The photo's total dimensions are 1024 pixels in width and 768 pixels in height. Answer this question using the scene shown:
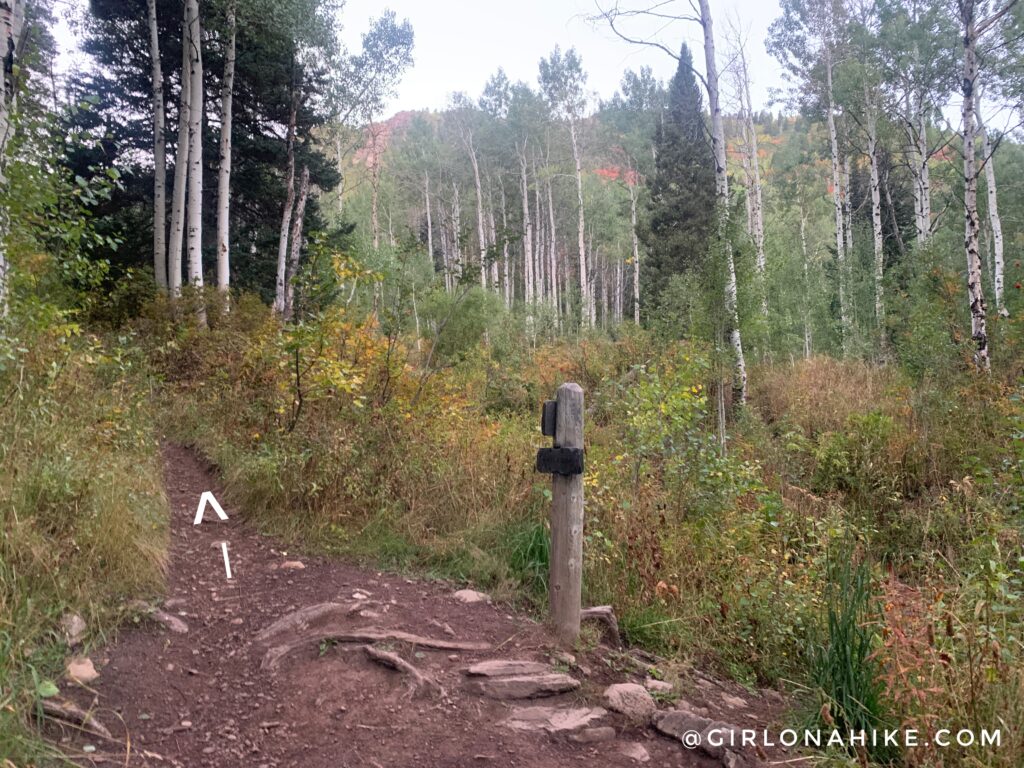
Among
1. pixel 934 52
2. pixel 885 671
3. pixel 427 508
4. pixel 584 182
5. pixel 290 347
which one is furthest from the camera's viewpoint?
pixel 584 182

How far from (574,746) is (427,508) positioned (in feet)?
9.17

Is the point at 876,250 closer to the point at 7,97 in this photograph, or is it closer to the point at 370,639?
the point at 370,639

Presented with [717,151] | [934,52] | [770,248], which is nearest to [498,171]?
[770,248]

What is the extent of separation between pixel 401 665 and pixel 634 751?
1168 millimetres

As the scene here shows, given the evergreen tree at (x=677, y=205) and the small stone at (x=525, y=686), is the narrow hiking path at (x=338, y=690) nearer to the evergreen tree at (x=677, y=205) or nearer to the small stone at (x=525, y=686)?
the small stone at (x=525, y=686)

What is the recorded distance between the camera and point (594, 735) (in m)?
2.74

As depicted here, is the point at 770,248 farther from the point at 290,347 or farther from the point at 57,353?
the point at 57,353

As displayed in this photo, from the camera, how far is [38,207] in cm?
456

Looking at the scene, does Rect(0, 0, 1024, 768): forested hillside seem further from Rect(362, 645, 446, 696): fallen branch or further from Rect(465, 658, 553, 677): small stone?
Rect(362, 645, 446, 696): fallen branch

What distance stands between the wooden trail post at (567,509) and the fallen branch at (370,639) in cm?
49

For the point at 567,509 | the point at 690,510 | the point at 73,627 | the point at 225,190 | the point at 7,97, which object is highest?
the point at 225,190

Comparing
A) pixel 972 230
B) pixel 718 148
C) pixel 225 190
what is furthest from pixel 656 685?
pixel 225 190

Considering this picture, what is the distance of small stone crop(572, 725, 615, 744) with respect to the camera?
272 cm

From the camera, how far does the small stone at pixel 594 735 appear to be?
272 cm
